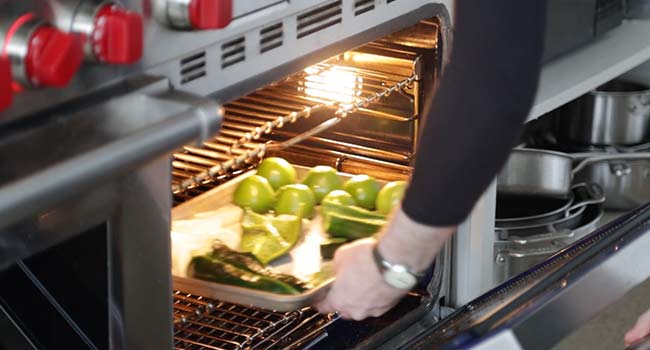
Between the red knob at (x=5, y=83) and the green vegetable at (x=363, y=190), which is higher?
the red knob at (x=5, y=83)

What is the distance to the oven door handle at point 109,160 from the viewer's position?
3.20 ft

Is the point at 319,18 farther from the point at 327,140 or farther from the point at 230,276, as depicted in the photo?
the point at 327,140

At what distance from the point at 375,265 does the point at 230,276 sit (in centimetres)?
45

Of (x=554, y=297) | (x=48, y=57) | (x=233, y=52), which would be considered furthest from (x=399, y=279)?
(x=48, y=57)

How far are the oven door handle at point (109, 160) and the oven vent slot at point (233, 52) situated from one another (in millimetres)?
125

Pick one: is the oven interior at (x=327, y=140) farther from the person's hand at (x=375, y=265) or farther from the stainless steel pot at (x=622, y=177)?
the stainless steel pot at (x=622, y=177)

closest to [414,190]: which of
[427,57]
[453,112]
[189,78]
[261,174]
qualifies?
[453,112]

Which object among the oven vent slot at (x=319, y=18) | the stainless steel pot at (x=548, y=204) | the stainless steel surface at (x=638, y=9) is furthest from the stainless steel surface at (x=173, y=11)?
the stainless steel surface at (x=638, y=9)

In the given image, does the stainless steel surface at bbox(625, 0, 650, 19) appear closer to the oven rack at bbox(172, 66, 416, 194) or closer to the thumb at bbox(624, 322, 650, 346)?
the oven rack at bbox(172, 66, 416, 194)

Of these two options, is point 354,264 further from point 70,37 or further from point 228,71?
point 70,37

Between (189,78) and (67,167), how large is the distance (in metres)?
0.26

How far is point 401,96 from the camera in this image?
6.05 feet

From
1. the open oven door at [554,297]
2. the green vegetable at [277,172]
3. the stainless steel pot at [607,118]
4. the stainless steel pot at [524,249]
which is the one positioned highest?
the open oven door at [554,297]

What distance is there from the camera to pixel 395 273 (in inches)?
47.9
